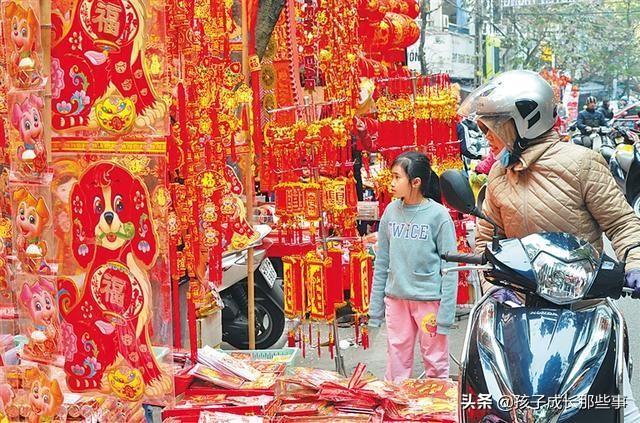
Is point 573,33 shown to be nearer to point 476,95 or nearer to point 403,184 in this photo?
point 403,184

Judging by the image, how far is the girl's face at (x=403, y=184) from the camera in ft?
16.5

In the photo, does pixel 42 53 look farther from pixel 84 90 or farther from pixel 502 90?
pixel 502 90

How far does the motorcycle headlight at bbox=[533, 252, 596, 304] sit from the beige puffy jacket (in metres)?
0.53

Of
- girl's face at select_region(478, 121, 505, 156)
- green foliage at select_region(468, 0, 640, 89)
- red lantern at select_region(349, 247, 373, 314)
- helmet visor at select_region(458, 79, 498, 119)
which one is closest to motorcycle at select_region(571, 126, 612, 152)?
green foliage at select_region(468, 0, 640, 89)

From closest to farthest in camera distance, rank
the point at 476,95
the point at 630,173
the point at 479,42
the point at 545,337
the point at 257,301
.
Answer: the point at 545,337 → the point at 476,95 → the point at 257,301 → the point at 630,173 → the point at 479,42

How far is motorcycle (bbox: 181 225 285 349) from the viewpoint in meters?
6.15

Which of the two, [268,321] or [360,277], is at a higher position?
[360,277]

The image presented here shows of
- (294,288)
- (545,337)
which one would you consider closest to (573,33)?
(294,288)

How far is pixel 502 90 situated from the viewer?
3318 mm

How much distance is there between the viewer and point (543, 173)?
11.0ft

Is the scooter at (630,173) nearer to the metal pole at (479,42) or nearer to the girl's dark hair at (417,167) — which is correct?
the girl's dark hair at (417,167)

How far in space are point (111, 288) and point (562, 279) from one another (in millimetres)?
1609

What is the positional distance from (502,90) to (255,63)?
235 cm

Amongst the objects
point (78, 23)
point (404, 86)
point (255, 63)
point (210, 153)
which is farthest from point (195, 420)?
point (404, 86)
